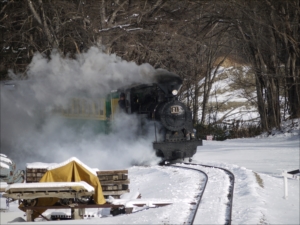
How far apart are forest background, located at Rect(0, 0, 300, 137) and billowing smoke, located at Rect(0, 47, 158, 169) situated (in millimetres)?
2205

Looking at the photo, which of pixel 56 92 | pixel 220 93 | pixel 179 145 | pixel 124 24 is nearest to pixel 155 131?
pixel 179 145

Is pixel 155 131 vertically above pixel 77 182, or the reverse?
pixel 155 131

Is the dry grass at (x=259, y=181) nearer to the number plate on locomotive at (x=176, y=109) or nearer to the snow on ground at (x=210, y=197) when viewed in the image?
the snow on ground at (x=210, y=197)

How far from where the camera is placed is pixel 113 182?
11.4m

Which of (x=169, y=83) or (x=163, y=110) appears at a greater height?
(x=169, y=83)

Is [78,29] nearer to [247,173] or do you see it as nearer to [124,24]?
[124,24]

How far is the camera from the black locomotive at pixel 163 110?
1709cm

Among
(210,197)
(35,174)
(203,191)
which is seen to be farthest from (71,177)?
(203,191)

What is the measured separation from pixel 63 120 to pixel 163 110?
177 inches

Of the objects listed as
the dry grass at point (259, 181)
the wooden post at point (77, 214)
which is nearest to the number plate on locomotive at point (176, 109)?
the dry grass at point (259, 181)

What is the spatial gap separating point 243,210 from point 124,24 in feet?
60.7

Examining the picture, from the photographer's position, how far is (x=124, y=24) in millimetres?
26688

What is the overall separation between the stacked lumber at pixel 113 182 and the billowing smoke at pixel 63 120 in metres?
5.84

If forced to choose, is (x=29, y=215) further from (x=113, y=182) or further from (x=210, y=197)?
(x=210, y=197)
